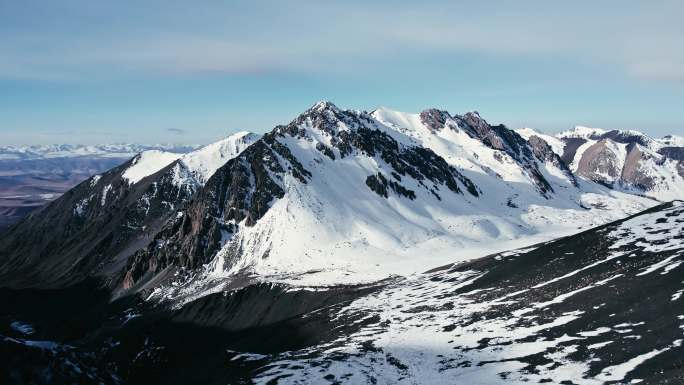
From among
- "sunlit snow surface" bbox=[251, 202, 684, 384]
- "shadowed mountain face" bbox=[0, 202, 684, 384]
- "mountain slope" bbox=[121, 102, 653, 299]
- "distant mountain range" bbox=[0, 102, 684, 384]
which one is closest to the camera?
"shadowed mountain face" bbox=[0, 202, 684, 384]

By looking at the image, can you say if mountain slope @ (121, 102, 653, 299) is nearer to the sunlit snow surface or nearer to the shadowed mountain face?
the shadowed mountain face

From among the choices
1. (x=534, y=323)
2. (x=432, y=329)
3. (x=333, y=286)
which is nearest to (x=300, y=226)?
(x=333, y=286)

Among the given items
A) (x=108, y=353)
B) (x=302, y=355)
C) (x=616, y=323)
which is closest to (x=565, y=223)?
(x=616, y=323)

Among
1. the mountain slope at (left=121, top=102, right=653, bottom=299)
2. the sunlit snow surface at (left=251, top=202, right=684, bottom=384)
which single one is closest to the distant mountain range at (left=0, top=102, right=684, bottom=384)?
the sunlit snow surface at (left=251, top=202, right=684, bottom=384)

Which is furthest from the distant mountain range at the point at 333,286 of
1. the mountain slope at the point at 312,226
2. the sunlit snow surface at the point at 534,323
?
the mountain slope at the point at 312,226

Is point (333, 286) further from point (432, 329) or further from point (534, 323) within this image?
Result: point (534, 323)

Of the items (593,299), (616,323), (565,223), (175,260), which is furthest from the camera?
(565,223)

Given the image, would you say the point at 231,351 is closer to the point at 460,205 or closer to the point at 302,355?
the point at 302,355
